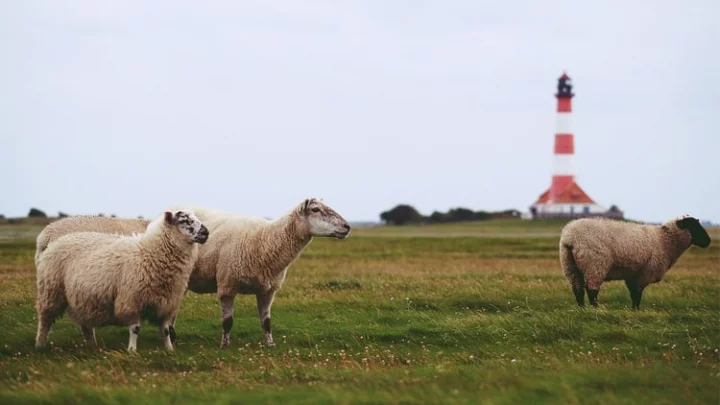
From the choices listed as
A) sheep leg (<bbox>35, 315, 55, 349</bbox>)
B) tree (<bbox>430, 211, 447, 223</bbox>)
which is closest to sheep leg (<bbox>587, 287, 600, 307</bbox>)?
sheep leg (<bbox>35, 315, 55, 349</bbox>)

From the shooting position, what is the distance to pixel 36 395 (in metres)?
8.13

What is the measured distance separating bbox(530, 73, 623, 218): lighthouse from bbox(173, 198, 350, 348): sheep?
78384 millimetres

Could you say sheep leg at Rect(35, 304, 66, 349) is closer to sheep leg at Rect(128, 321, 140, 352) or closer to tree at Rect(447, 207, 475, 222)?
sheep leg at Rect(128, 321, 140, 352)

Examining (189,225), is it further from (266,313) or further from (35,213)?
(35,213)

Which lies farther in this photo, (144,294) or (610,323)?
(610,323)

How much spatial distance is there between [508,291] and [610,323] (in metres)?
4.79

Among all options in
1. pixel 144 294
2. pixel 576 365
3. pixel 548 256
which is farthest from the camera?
pixel 548 256

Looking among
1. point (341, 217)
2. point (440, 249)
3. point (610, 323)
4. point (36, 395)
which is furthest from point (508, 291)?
point (440, 249)

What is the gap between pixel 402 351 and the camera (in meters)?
11.6

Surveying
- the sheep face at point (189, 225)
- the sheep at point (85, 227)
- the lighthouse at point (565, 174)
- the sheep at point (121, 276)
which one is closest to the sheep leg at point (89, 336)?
the sheep at point (121, 276)

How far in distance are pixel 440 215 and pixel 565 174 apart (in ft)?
111

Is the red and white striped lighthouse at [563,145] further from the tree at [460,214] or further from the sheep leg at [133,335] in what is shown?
the sheep leg at [133,335]

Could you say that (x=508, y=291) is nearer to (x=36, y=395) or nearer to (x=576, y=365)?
(x=576, y=365)

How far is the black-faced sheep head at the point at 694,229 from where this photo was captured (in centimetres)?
1769
